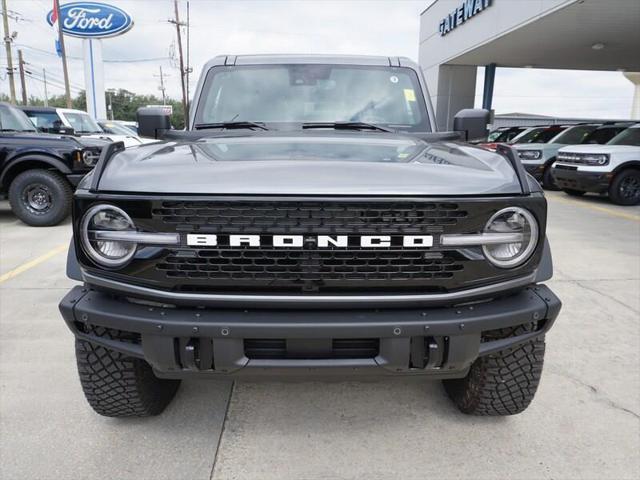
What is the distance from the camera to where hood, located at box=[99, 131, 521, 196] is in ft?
5.98

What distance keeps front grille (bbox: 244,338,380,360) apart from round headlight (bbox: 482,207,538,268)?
0.57 metres

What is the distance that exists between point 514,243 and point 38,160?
282 inches

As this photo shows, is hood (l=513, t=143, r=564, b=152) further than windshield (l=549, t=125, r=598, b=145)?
No

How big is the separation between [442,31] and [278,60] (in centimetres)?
2074

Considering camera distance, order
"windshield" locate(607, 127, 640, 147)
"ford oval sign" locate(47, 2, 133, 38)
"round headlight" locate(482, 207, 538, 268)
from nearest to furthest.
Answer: "round headlight" locate(482, 207, 538, 268) → "windshield" locate(607, 127, 640, 147) → "ford oval sign" locate(47, 2, 133, 38)

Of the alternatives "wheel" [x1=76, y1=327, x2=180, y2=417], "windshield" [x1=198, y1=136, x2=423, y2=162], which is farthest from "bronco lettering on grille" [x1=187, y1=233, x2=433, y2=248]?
"wheel" [x1=76, y1=327, x2=180, y2=417]

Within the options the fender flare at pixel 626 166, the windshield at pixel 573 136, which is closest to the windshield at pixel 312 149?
the fender flare at pixel 626 166

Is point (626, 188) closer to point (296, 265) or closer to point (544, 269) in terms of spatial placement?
point (544, 269)

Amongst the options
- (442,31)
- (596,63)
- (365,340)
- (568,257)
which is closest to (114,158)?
(365,340)

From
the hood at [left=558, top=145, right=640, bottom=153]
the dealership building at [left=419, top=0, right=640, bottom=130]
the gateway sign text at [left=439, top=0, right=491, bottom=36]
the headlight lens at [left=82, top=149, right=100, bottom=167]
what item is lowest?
the headlight lens at [left=82, top=149, right=100, bottom=167]

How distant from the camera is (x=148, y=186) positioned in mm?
1856

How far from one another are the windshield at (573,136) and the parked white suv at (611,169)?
7.44ft

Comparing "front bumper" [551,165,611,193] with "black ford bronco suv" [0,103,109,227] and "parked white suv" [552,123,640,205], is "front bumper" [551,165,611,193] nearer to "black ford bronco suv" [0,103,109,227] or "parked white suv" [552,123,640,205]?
"parked white suv" [552,123,640,205]

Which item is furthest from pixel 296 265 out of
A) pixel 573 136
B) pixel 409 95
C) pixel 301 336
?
pixel 573 136
